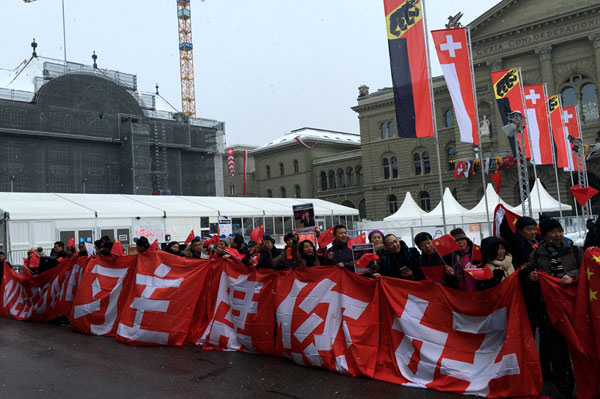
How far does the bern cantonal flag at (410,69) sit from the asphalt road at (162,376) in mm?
7544

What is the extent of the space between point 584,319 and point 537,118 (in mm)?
19748

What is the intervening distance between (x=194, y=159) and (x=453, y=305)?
5503 cm

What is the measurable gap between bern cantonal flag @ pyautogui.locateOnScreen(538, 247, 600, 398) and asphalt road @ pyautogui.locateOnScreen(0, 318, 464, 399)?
4.29ft

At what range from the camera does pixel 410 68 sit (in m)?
12.9

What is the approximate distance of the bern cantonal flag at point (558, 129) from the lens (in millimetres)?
25234

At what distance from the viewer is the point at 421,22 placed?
13.3 meters

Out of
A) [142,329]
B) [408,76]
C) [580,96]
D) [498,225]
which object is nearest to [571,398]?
[498,225]

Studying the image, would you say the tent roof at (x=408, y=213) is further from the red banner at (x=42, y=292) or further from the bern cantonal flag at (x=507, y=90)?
the red banner at (x=42, y=292)

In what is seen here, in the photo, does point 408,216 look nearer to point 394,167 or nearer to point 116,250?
point 116,250

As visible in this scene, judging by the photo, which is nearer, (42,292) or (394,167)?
(42,292)

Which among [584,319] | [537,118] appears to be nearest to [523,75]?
[537,118]

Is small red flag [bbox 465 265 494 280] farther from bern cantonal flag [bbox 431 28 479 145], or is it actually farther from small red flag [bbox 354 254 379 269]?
bern cantonal flag [bbox 431 28 479 145]

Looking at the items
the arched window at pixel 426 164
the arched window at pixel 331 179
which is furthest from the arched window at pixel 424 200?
the arched window at pixel 331 179

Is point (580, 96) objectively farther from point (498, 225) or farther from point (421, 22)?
point (498, 225)
